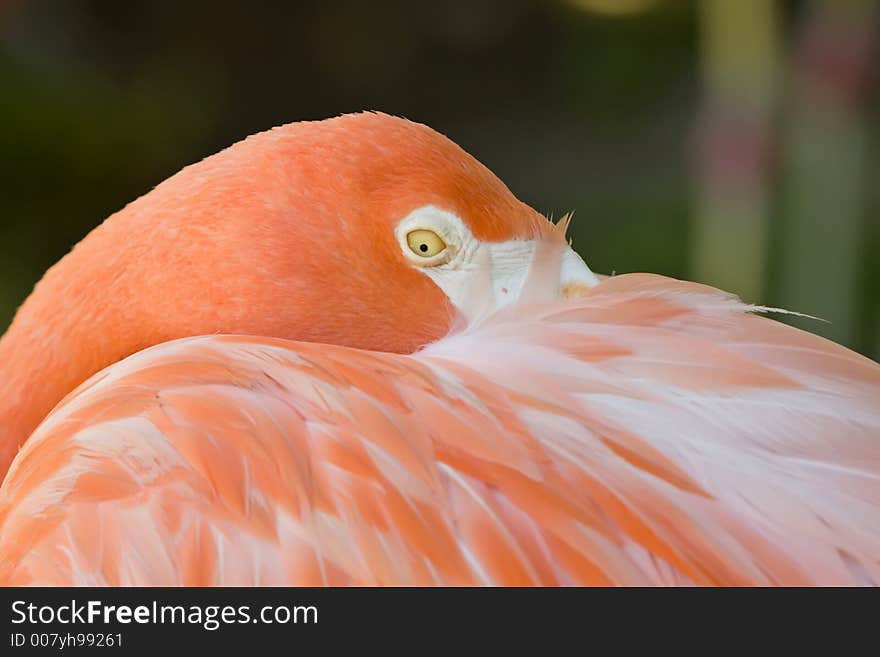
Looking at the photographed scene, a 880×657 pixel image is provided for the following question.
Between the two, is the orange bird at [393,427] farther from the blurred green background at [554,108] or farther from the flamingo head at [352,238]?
the blurred green background at [554,108]

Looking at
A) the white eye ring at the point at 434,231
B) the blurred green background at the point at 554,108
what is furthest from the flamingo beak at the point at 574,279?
the blurred green background at the point at 554,108

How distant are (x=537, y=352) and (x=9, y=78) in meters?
2.16

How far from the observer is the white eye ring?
1068mm

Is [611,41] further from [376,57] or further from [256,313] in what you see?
[256,313]

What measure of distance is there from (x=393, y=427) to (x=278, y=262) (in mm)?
349

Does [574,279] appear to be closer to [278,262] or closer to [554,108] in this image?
[278,262]

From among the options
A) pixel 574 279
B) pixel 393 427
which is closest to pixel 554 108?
pixel 574 279

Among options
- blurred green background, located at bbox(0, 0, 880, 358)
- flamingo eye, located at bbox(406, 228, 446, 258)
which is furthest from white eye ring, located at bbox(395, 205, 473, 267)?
blurred green background, located at bbox(0, 0, 880, 358)

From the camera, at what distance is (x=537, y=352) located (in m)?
0.87

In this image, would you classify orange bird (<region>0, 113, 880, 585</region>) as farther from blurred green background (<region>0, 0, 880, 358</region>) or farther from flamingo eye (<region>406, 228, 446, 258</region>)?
blurred green background (<region>0, 0, 880, 358</region>)

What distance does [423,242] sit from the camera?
1075mm

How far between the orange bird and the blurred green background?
1287 millimetres

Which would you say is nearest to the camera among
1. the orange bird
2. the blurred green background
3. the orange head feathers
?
the orange bird
